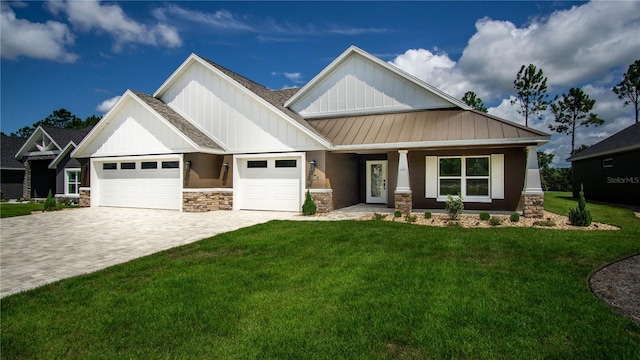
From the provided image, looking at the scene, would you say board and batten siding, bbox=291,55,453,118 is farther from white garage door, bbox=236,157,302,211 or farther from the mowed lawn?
the mowed lawn

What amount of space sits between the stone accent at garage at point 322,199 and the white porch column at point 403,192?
284cm

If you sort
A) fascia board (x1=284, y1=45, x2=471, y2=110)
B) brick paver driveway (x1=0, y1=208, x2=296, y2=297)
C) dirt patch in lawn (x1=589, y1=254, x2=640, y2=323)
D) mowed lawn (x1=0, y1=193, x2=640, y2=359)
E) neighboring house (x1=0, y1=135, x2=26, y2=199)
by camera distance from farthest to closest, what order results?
neighboring house (x1=0, y1=135, x2=26, y2=199), fascia board (x1=284, y1=45, x2=471, y2=110), brick paver driveway (x1=0, y1=208, x2=296, y2=297), dirt patch in lawn (x1=589, y1=254, x2=640, y2=323), mowed lawn (x1=0, y1=193, x2=640, y2=359)

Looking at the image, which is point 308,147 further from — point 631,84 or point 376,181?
point 631,84

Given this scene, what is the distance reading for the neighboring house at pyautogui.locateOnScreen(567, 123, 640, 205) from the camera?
16.5 m

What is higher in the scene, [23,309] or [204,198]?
[204,198]

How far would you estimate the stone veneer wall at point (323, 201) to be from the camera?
13883 millimetres

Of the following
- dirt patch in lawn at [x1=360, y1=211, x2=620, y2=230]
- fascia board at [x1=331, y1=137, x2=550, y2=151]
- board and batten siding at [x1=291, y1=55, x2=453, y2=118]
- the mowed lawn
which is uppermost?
board and batten siding at [x1=291, y1=55, x2=453, y2=118]

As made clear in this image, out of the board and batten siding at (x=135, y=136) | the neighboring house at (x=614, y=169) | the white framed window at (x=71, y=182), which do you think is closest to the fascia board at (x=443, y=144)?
the board and batten siding at (x=135, y=136)

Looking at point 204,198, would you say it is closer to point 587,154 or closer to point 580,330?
point 580,330

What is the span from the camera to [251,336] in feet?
11.7

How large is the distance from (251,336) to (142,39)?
16.4 metres

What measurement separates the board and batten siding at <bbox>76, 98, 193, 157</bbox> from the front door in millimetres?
9025

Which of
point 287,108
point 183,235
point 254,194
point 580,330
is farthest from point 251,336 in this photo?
point 287,108

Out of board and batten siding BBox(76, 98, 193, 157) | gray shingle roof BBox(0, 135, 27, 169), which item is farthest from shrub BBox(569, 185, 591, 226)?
gray shingle roof BBox(0, 135, 27, 169)
